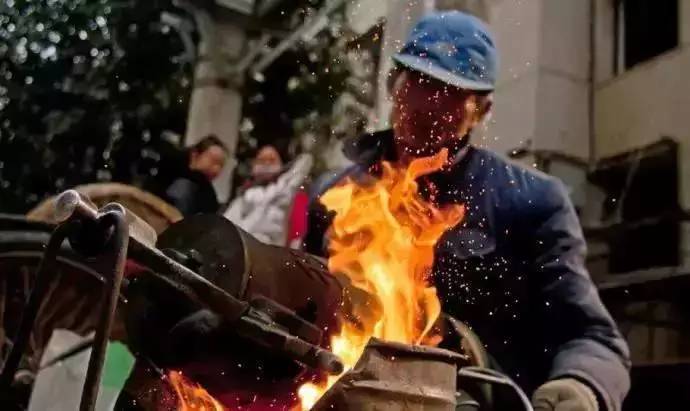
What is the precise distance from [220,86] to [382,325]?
28.6 feet

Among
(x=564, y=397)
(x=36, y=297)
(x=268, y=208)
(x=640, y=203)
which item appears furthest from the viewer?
(x=640, y=203)

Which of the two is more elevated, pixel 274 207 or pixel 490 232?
pixel 490 232

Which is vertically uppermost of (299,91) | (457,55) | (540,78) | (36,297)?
(457,55)

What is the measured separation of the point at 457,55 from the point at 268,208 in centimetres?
261

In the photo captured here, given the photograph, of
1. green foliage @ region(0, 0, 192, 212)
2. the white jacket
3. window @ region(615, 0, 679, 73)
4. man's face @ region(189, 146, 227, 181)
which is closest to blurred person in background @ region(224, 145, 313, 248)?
the white jacket

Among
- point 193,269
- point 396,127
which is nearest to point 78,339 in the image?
point 396,127

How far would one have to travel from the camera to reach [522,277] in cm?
258

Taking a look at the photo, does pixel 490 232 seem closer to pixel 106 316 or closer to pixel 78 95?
pixel 106 316

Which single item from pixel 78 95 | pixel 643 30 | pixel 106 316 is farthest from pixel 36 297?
pixel 643 30

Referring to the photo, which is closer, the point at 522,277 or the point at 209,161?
the point at 522,277

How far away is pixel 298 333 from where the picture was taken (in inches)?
69.0

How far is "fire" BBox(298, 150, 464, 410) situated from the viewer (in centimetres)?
190

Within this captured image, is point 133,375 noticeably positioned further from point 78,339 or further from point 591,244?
point 591,244

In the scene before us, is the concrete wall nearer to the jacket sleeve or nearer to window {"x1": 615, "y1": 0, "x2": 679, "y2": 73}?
window {"x1": 615, "y1": 0, "x2": 679, "y2": 73}
